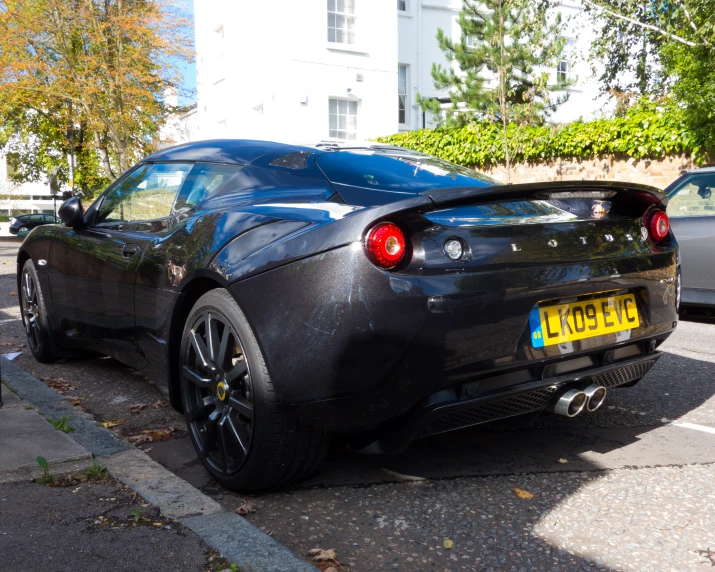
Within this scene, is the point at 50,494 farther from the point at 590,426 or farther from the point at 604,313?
the point at 590,426

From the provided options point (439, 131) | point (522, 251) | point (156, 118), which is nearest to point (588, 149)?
point (439, 131)

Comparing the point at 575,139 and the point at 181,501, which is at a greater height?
the point at 575,139

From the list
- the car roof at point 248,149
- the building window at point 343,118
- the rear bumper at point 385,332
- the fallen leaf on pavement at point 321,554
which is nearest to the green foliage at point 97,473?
the rear bumper at point 385,332

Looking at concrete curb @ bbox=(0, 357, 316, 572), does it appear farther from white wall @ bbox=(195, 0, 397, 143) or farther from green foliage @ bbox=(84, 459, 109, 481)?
white wall @ bbox=(195, 0, 397, 143)

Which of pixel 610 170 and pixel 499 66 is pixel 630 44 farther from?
pixel 610 170

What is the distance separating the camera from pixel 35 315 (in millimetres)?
5473

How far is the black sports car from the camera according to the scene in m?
2.62

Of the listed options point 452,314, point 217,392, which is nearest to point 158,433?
point 217,392

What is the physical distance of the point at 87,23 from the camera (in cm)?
2752

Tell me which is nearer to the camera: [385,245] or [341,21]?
[385,245]

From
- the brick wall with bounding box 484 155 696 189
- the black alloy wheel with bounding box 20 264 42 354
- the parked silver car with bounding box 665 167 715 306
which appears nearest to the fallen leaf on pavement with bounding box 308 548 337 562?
the black alloy wheel with bounding box 20 264 42 354

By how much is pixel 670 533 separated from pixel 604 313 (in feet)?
2.76

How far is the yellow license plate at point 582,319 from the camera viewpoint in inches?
113

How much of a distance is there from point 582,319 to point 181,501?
1.63m
